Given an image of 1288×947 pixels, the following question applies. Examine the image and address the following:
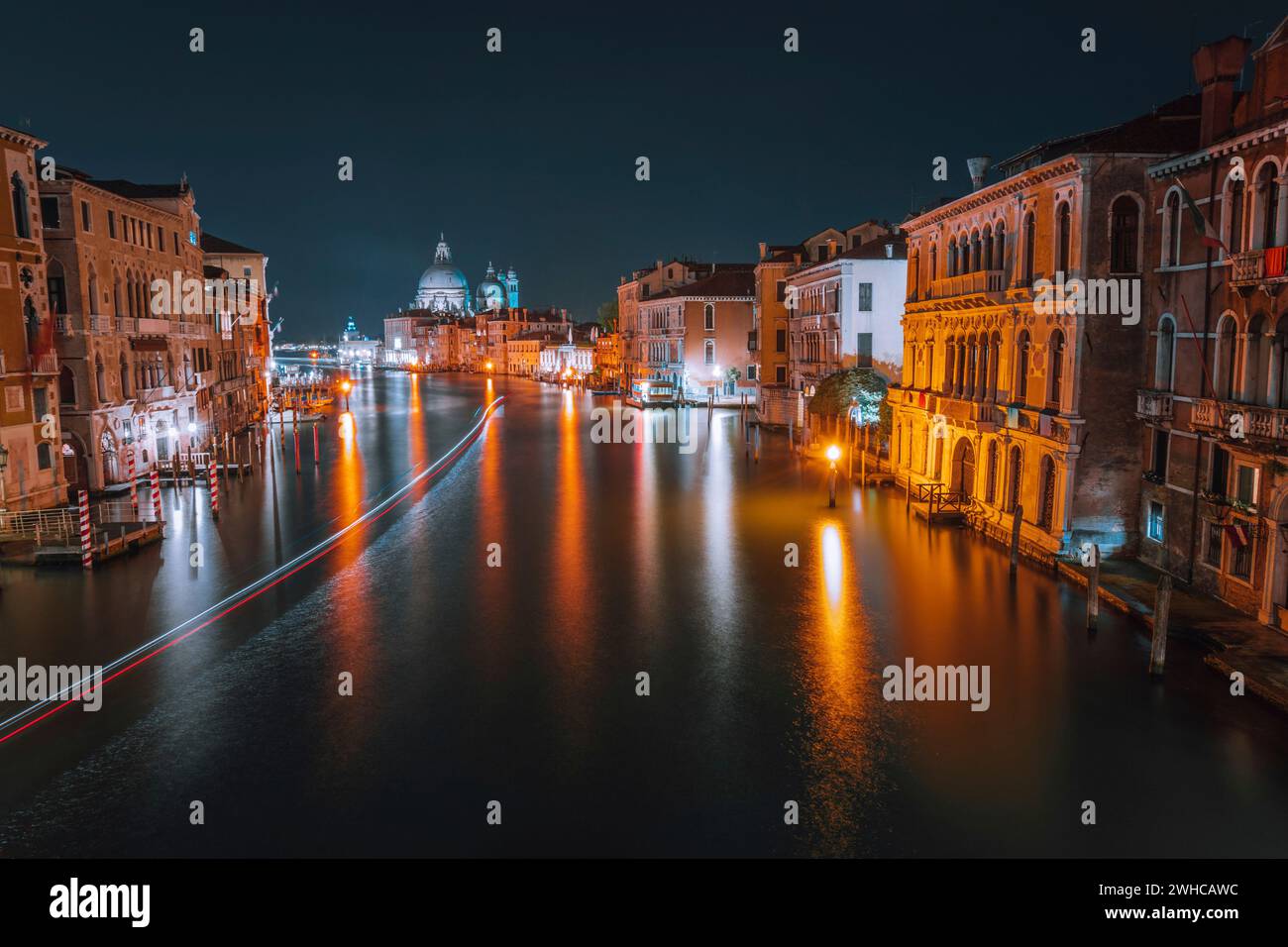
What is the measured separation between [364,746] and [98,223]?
97.8 feet

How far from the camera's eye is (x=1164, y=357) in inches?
891

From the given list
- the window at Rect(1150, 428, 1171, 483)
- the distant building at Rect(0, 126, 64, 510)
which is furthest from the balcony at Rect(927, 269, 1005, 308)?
the distant building at Rect(0, 126, 64, 510)

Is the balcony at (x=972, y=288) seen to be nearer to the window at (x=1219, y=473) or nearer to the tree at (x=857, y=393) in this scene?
the window at (x=1219, y=473)

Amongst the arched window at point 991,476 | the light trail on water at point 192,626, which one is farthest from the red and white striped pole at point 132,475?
the arched window at point 991,476

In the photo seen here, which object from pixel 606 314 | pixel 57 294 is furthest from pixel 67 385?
pixel 606 314

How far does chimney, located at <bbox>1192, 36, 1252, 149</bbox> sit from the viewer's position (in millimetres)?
20906

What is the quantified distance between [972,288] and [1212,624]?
14792mm

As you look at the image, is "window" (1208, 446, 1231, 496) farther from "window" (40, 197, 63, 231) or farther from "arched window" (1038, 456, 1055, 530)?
"window" (40, 197, 63, 231)

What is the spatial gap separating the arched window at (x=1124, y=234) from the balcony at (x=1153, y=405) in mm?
3210

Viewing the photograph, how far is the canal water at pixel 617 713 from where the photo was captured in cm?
1177

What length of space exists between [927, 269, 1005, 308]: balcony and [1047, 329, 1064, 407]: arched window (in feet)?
11.3

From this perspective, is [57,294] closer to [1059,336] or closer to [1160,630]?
[1059,336]
